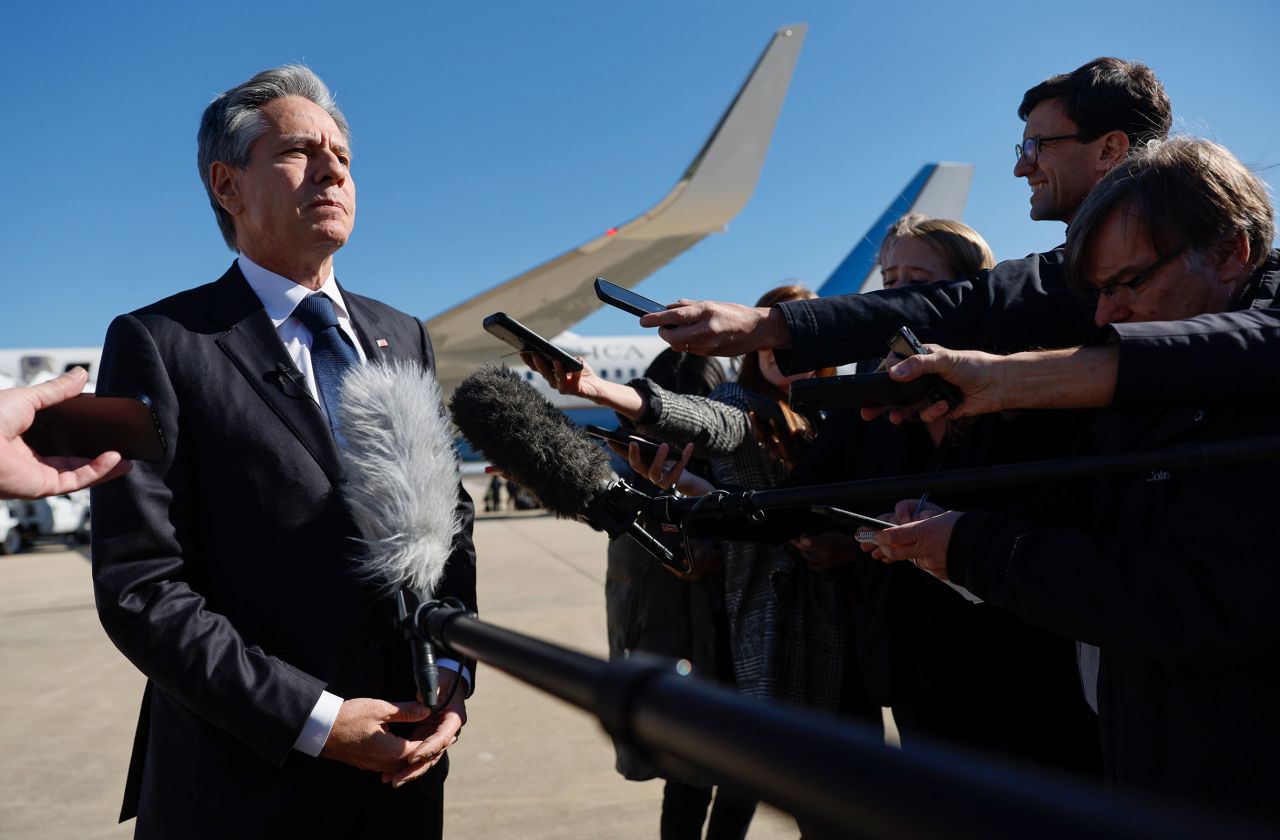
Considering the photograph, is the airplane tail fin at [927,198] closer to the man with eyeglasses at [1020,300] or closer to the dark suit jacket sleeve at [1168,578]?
the man with eyeglasses at [1020,300]

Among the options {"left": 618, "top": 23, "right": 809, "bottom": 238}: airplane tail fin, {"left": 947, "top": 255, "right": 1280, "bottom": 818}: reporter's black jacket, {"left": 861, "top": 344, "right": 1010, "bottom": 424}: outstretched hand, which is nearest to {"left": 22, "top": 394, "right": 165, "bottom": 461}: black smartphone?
{"left": 861, "top": 344, "right": 1010, "bottom": 424}: outstretched hand

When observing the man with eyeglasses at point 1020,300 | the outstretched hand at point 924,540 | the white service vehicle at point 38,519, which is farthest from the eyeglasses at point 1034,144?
the white service vehicle at point 38,519

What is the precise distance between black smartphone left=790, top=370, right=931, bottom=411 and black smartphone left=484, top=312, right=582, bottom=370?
2.52ft

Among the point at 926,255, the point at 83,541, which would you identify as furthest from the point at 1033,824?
the point at 83,541

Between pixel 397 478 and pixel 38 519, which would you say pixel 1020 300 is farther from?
pixel 38 519

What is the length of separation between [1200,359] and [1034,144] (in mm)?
1040

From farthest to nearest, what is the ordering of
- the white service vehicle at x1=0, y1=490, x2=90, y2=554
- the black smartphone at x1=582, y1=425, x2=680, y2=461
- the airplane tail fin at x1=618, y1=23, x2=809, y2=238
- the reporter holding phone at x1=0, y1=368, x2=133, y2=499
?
the white service vehicle at x1=0, y1=490, x2=90, y2=554
the airplane tail fin at x1=618, y1=23, x2=809, y2=238
the black smartphone at x1=582, y1=425, x2=680, y2=461
the reporter holding phone at x1=0, y1=368, x2=133, y2=499

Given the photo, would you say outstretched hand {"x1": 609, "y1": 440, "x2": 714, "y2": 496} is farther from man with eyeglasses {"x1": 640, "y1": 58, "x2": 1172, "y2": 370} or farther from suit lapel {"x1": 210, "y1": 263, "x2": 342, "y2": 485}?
suit lapel {"x1": 210, "y1": 263, "x2": 342, "y2": 485}

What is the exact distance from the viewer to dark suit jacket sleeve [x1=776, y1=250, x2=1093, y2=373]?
1.74 m

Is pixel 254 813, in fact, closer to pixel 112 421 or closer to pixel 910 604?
pixel 112 421

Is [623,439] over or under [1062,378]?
under

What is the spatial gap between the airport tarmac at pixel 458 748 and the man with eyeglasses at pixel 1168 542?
87cm

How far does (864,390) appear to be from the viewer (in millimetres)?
1351

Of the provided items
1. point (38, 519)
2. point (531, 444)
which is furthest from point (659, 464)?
point (38, 519)
